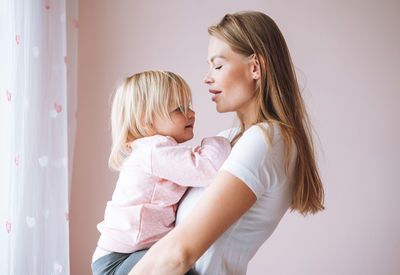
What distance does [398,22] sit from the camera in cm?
278

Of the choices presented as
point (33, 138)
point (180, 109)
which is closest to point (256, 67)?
point (180, 109)

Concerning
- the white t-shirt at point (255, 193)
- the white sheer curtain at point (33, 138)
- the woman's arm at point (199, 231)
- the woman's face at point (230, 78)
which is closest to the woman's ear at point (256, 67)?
the woman's face at point (230, 78)

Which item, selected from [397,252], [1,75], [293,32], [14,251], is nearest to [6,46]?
[1,75]

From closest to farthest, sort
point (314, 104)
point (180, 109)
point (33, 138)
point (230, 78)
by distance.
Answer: point (230, 78)
point (180, 109)
point (33, 138)
point (314, 104)

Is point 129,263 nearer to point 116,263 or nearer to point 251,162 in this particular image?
point 116,263

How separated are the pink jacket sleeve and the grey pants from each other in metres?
0.25

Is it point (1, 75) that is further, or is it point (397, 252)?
point (397, 252)

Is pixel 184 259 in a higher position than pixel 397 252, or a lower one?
higher

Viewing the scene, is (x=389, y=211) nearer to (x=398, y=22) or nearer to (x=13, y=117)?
Result: (x=398, y=22)

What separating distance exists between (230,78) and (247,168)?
0.40 meters

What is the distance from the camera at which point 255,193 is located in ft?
3.13

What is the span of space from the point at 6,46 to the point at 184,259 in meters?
1.35

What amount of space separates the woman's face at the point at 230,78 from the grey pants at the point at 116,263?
55 cm

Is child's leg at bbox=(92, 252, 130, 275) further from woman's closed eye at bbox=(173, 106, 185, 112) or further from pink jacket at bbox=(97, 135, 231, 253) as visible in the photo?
woman's closed eye at bbox=(173, 106, 185, 112)
